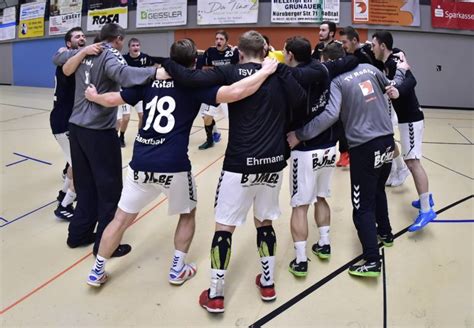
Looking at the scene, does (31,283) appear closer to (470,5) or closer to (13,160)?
(13,160)

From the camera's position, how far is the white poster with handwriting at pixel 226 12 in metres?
11.3

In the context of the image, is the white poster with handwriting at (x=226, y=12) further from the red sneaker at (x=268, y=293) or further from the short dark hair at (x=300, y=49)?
the red sneaker at (x=268, y=293)

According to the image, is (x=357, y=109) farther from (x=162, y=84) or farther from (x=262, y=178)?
(x=162, y=84)

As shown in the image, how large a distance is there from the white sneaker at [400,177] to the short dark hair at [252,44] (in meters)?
3.24

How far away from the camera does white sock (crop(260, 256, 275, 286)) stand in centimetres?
262

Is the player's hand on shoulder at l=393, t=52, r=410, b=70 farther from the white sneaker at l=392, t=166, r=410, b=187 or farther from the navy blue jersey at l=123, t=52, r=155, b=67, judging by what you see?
Result: the navy blue jersey at l=123, t=52, r=155, b=67

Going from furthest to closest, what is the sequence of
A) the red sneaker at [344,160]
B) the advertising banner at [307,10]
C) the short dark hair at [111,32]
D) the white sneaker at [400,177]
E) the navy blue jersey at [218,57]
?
the advertising banner at [307,10], the navy blue jersey at [218,57], the red sneaker at [344,160], the white sneaker at [400,177], the short dark hair at [111,32]

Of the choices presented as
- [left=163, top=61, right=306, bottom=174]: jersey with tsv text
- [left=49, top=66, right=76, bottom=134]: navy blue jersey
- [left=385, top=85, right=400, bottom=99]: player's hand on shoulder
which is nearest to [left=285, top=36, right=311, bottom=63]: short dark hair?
[left=163, top=61, right=306, bottom=174]: jersey with tsv text

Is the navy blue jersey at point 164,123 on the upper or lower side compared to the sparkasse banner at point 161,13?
lower

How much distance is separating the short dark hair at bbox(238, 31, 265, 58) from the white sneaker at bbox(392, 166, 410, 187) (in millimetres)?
3239

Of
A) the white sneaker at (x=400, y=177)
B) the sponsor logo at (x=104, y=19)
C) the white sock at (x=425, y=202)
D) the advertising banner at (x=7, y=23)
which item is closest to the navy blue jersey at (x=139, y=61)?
the white sneaker at (x=400, y=177)

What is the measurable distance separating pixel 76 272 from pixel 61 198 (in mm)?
1553

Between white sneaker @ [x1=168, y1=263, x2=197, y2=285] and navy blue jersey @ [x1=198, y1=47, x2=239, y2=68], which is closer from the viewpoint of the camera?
white sneaker @ [x1=168, y1=263, x2=197, y2=285]

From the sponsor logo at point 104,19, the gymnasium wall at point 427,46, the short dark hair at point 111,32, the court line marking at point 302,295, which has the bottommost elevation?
the court line marking at point 302,295
